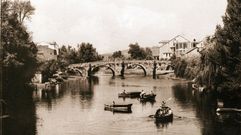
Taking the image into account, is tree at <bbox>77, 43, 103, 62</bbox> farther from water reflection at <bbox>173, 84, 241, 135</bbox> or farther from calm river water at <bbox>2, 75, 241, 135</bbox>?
water reflection at <bbox>173, 84, 241, 135</bbox>

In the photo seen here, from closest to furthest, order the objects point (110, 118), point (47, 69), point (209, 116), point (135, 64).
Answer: point (110, 118)
point (209, 116)
point (47, 69)
point (135, 64)

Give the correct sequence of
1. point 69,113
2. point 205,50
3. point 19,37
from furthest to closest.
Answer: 1. point 205,50
2. point 19,37
3. point 69,113

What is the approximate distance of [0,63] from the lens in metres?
66.4

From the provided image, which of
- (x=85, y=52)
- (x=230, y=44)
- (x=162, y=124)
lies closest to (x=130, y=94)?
(x=230, y=44)

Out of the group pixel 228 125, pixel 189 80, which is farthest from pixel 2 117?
pixel 189 80

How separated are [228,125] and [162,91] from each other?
1812 inches

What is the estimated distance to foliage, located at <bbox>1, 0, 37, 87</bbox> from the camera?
71.8 metres

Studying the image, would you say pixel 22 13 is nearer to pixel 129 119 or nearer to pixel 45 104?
pixel 45 104

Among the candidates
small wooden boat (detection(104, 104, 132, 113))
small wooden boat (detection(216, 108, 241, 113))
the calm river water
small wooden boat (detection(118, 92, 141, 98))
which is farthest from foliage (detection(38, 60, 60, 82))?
small wooden boat (detection(216, 108, 241, 113))

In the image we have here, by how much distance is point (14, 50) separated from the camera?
76.8 m

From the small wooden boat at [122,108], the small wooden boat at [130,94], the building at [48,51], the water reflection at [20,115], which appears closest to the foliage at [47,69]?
the water reflection at [20,115]

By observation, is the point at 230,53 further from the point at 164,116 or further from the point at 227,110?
the point at 164,116

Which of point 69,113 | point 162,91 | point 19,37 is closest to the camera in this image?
point 69,113

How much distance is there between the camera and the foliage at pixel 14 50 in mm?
71750
